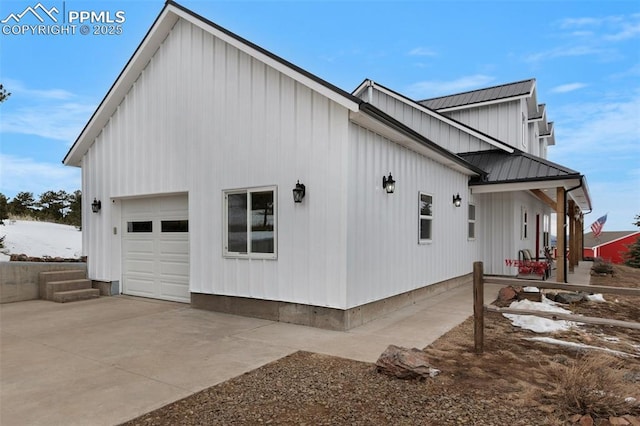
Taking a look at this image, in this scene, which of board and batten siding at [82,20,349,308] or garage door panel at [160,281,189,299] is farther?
garage door panel at [160,281,189,299]

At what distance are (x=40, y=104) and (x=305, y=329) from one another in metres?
12.6

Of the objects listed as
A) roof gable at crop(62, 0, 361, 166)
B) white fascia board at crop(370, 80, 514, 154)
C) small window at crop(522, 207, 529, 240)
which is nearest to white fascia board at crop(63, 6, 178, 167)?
roof gable at crop(62, 0, 361, 166)

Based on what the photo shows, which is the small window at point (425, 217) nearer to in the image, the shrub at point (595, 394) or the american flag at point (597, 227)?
the shrub at point (595, 394)

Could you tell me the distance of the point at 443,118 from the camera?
1329 cm

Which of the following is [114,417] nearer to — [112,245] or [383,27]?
[112,245]

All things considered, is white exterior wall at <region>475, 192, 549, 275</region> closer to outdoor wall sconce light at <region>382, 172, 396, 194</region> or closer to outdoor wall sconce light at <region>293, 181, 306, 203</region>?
outdoor wall sconce light at <region>382, 172, 396, 194</region>

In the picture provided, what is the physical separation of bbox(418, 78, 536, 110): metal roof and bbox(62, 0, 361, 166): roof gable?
10363 millimetres

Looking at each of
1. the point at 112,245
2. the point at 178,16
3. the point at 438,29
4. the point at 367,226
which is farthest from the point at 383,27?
the point at 112,245

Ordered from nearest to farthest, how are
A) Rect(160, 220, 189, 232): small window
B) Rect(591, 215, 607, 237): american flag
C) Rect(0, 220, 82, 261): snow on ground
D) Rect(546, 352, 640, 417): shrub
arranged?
Rect(546, 352, 640, 417): shrub → Rect(160, 220, 189, 232): small window → Rect(0, 220, 82, 261): snow on ground → Rect(591, 215, 607, 237): american flag

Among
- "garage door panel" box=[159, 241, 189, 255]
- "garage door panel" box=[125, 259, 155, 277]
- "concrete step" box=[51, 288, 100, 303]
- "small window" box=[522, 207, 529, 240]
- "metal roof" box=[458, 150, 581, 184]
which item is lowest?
"concrete step" box=[51, 288, 100, 303]

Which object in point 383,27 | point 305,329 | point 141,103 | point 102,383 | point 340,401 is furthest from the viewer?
point 383,27

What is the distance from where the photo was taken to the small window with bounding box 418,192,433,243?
28.0 feet

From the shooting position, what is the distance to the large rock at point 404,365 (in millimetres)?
3764

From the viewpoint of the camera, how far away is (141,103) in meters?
8.72
